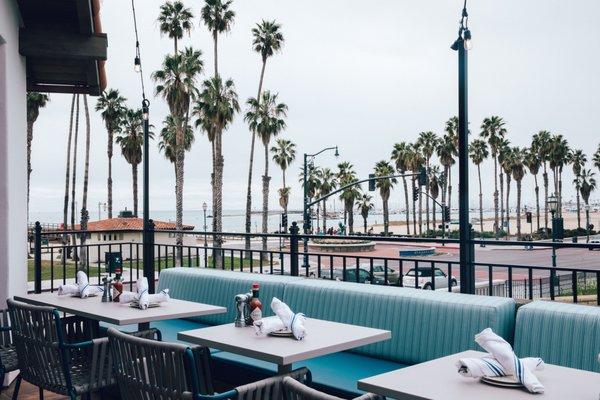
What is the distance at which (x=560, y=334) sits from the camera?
4230 millimetres

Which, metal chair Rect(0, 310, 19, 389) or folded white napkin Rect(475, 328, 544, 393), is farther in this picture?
metal chair Rect(0, 310, 19, 389)

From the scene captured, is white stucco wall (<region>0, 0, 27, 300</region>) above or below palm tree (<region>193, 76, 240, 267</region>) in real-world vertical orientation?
below

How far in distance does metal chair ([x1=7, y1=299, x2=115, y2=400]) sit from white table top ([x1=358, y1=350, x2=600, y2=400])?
2347 millimetres

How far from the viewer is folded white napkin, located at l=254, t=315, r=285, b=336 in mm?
4165

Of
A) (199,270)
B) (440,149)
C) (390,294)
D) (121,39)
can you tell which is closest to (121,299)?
(199,270)

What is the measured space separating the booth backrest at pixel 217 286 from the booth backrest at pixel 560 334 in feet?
8.76

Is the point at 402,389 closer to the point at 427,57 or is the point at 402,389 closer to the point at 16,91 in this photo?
the point at 16,91

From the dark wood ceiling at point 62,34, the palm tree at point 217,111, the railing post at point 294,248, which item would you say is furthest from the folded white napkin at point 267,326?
the palm tree at point 217,111

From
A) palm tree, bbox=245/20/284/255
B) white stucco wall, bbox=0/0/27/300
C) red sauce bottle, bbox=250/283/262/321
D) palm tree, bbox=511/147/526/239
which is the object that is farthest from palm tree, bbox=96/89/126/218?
palm tree, bbox=511/147/526/239

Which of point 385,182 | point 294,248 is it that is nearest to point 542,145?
point 385,182

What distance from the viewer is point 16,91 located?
22.8 feet

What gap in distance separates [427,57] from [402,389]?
21293 mm

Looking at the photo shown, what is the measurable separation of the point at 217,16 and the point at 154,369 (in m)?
37.5

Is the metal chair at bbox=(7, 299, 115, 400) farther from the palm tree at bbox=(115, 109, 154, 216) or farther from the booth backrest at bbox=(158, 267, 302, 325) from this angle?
the palm tree at bbox=(115, 109, 154, 216)
